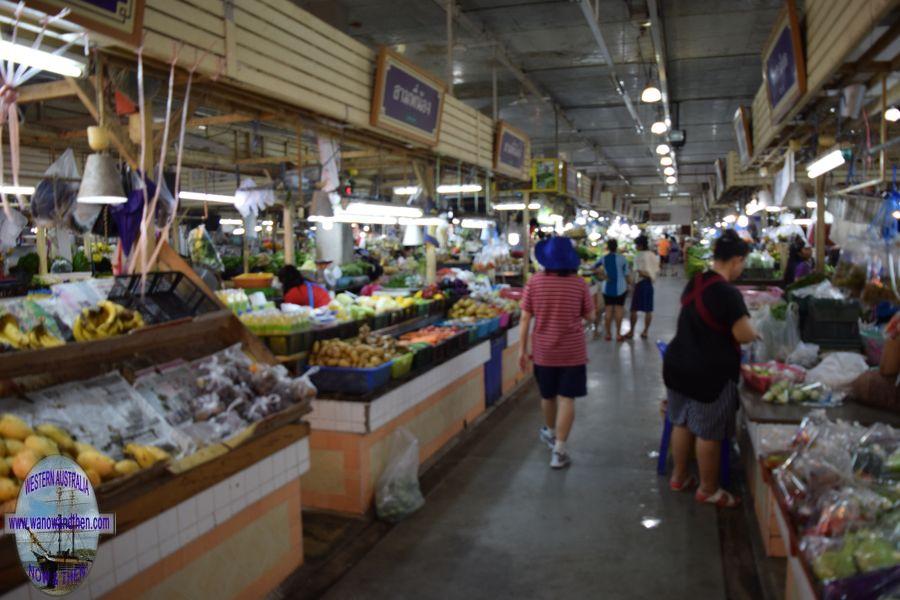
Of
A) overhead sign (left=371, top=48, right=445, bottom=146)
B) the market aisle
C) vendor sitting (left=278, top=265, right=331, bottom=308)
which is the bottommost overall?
the market aisle

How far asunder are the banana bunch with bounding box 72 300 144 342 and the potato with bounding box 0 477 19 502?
36.2 inches

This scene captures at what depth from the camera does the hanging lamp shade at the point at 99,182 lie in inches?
138

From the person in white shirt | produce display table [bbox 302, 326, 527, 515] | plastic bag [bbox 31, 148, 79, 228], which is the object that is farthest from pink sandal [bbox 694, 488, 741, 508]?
the person in white shirt

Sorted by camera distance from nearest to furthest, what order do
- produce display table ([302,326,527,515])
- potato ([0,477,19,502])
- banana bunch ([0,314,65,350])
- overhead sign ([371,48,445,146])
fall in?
1. potato ([0,477,19,502])
2. banana bunch ([0,314,65,350])
3. produce display table ([302,326,527,515])
4. overhead sign ([371,48,445,146])

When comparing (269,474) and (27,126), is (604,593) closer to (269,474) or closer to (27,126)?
(269,474)

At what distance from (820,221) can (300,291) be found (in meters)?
5.73

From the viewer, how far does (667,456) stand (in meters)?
5.21

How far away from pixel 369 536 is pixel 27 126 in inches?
297

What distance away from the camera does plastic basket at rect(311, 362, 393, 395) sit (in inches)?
176

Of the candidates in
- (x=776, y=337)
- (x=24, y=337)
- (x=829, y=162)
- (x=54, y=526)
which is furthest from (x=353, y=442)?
(x=829, y=162)

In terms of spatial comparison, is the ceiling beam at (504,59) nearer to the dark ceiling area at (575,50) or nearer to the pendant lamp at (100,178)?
the dark ceiling area at (575,50)

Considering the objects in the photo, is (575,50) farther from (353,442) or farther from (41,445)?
(41,445)

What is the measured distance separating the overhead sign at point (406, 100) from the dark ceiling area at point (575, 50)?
67.8 inches

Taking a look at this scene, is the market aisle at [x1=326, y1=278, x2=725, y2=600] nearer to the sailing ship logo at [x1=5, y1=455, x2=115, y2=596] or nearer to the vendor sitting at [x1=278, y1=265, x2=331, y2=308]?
the sailing ship logo at [x1=5, y1=455, x2=115, y2=596]
